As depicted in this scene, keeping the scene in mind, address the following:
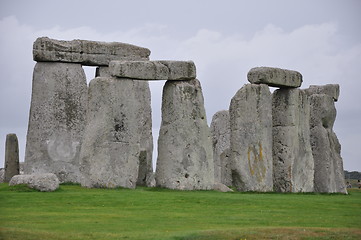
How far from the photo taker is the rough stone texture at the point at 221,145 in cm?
3659

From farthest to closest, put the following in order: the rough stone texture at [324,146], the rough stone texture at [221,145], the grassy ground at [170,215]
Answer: the rough stone texture at [221,145]
the rough stone texture at [324,146]
the grassy ground at [170,215]

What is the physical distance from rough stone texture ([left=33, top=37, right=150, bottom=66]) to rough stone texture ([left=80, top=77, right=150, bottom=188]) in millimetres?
6547

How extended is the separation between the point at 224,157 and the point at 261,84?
6.74m

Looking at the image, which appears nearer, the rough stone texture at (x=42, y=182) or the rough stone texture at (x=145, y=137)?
the rough stone texture at (x=42, y=182)

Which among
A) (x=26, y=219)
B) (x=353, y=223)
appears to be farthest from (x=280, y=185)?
(x=26, y=219)

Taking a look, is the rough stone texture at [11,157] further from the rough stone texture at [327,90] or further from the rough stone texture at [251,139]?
the rough stone texture at [327,90]

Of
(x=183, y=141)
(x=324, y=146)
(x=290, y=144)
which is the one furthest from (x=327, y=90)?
(x=183, y=141)

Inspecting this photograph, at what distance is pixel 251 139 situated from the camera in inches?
1204

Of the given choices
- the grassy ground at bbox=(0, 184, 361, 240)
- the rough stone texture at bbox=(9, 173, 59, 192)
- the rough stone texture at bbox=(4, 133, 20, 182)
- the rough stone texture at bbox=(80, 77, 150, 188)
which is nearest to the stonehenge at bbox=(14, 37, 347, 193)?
the rough stone texture at bbox=(80, 77, 150, 188)

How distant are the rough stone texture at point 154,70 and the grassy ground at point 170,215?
3594 millimetres

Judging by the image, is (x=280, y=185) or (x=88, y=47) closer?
(x=280, y=185)

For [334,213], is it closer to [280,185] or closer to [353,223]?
[353,223]

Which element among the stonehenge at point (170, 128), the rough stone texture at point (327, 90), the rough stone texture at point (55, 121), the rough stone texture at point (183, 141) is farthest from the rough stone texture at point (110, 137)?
the rough stone texture at point (327, 90)

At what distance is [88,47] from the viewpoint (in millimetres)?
35375
